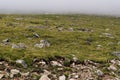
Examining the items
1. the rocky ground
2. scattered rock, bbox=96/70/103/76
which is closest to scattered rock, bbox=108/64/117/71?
the rocky ground

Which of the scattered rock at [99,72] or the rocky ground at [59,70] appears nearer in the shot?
the rocky ground at [59,70]

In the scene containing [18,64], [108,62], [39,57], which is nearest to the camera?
[18,64]

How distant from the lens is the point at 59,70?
2472 centimetres

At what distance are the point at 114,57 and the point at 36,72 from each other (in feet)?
29.0

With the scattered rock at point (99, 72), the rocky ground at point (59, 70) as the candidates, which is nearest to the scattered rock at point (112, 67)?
the rocky ground at point (59, 70)

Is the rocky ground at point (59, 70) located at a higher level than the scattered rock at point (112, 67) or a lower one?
higher

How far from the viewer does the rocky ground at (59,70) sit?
2303 cm

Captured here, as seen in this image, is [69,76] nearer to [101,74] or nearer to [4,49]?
[101,74]

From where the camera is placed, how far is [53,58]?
27.1 metres

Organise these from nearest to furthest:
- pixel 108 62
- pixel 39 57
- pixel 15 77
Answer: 1. pixel 15 77
2. pixel 39 57
3. pixel 108 62

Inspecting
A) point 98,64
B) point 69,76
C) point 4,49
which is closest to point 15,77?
point 69,76

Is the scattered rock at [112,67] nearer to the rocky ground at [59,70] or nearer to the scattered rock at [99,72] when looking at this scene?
the rocky ground at [59,70]

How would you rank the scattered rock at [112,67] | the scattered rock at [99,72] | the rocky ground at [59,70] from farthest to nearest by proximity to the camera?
the scattered rock at [112,67], the scattered rock at [99,72], the rocky ground at [59,70]

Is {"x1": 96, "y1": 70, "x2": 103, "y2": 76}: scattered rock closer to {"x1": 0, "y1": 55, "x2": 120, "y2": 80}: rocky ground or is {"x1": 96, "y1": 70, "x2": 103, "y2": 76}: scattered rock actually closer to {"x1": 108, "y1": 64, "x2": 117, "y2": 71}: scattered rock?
{"x1": 0, "y1": 55, "x2": 120, "y2": 80}: rocky ground
